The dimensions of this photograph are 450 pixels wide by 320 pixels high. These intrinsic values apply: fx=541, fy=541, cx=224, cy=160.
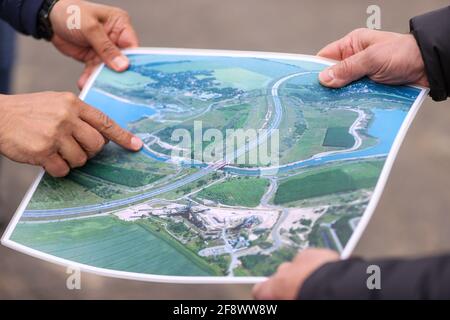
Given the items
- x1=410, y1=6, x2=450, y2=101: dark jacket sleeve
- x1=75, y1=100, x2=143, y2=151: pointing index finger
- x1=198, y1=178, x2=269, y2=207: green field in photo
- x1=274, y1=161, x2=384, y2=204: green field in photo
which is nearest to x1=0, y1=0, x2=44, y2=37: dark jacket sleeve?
x1=75, y1=100, x2=143, y2=151: pointing index finger

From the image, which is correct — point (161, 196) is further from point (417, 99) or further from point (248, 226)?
point (417, 99)

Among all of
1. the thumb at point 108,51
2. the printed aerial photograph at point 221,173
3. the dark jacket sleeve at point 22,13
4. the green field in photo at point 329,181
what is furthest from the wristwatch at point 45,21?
the green field in photo at point 329,181

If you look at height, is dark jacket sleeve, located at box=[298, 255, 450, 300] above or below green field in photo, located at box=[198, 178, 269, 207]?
below

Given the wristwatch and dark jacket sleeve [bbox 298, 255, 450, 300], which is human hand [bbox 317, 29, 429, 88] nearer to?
dark jacket sleeve [bbox 298, 255, 450, 300]

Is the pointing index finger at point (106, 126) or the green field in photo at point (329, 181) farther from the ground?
the pointing index finger at point (106, 126)

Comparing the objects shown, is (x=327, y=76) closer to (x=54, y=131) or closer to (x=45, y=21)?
(x=54, y=131)

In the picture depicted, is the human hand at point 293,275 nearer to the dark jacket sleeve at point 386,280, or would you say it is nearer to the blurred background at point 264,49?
the dark jacket sleeve at point 386,280

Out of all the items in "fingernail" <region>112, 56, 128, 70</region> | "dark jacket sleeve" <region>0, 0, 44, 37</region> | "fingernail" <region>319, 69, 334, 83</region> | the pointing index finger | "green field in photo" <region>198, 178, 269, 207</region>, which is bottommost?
"green field in photo" <region>198, 178, 269, 207</region>
